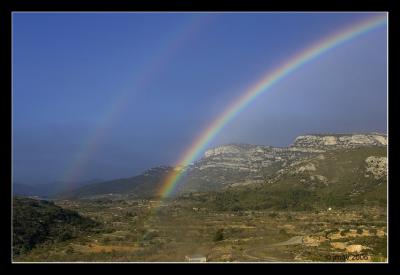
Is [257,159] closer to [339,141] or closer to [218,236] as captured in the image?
[339,141]

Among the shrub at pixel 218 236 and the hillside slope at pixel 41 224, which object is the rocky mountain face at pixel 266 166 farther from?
the shrub at pixel 218 236

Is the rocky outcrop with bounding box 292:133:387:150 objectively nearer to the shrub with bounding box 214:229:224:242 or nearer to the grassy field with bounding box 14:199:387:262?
the grassy field with bounding box 14:199:387:262

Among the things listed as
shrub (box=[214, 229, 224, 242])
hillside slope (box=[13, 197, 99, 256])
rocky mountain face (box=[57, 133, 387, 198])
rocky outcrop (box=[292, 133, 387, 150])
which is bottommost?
shrub (box=[214, 229, 224, 242])

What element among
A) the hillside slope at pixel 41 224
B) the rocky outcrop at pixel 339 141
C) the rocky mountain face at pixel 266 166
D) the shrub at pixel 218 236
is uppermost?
the rocky outcrop at pixel 339 141

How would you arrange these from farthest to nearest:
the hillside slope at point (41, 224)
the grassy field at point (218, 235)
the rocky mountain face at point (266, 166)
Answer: the rocky mountain face at point (266, 166) < the hillside slope at point (41, 224) < the grassy field at point (218, 235)

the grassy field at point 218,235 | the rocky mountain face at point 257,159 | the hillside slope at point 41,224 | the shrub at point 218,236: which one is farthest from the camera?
the rocky mountain face at point 257,159

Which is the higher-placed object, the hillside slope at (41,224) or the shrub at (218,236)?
the hillside slope at (41,224)

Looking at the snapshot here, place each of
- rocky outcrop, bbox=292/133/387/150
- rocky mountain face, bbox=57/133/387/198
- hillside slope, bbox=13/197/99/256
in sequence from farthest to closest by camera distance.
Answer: rocky outcrop, bbox=292/133/387/150 → rocky mountain face, bbox=57/133/387/198 → hillside slope, bbox=13/197/99/256

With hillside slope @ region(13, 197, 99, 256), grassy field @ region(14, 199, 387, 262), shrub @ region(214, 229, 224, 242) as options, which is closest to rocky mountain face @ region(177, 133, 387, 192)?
grassy field @ region(14, 199, 387, 262)

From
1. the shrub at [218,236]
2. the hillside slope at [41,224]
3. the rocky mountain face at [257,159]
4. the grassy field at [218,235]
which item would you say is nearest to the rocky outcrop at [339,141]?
the rocky mountain face at [257,159]

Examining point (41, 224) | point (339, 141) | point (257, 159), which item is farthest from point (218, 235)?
point (339, 141)

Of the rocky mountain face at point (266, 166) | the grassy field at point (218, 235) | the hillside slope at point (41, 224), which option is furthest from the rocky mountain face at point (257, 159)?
the hillside slope at point (41, 224)

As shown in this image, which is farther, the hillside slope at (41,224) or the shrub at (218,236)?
the shrub at (218,236)
